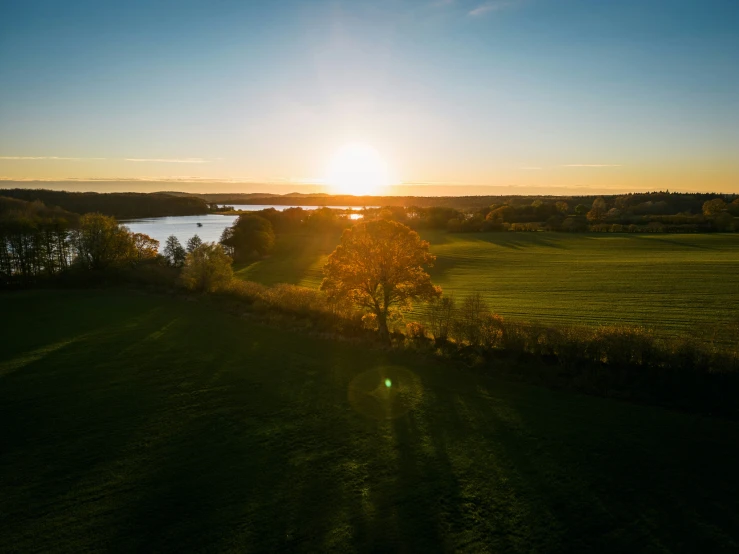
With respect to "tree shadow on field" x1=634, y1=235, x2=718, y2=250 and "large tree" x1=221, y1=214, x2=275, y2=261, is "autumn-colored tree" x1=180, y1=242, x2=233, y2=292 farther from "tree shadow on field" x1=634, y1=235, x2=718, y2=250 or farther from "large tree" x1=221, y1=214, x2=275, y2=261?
"tree shadow on field" x1=634, y1=235, x2=718, y2=250

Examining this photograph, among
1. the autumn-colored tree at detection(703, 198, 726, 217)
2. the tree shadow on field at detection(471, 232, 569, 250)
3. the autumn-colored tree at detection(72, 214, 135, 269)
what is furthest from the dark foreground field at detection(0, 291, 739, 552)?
the autumn-colored tree at detection(703, 198, 726, 217)

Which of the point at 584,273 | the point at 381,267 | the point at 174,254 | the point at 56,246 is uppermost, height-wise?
the point at 381,267

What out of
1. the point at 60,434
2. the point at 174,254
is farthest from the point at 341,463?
the point at 174,254

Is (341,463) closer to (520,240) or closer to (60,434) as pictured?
(60,434)

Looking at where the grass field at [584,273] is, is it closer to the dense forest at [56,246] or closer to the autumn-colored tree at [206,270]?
the autumn-colored tree at [206,270]

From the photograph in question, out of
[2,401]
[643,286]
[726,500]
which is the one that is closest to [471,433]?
[726,500]

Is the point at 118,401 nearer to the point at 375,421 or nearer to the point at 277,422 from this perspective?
the point at 277,422

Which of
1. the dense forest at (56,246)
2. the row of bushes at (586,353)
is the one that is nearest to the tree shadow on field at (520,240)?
the row of bushes at (586,353)
